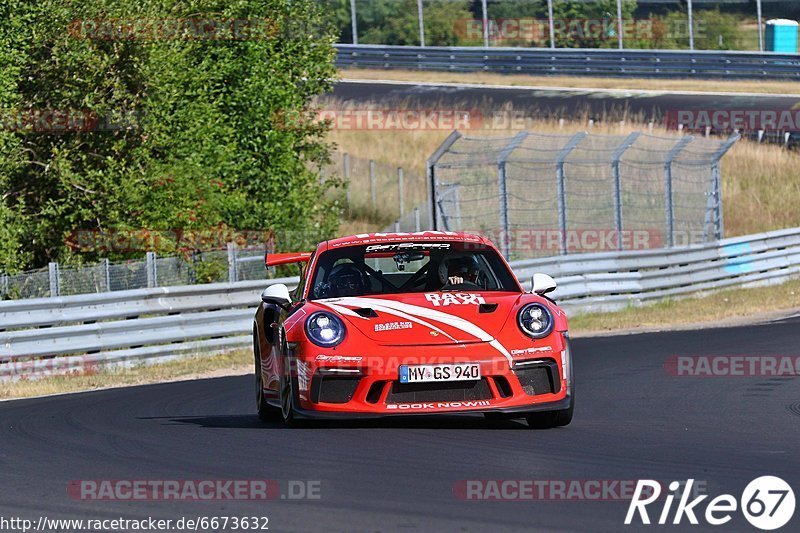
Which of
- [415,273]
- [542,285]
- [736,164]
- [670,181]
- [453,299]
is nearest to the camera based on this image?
[453,299]

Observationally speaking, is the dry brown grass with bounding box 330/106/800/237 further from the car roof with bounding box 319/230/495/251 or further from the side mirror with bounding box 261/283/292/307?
the side mirror with bounding box 261/283/292/307

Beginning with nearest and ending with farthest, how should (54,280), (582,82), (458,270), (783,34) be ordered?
(458,270), (54,280), (582,82), (783,34)

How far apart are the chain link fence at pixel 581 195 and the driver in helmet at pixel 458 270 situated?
377 inches

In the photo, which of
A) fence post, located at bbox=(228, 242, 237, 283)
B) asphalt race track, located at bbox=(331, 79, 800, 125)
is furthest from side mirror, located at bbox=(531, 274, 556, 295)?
asphalt race track, located at bbox=(331, 79, 800, 125)

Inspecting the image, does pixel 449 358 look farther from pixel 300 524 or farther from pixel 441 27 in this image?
pixel 441 27

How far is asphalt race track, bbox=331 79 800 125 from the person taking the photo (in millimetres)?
38812

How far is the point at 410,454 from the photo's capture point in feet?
24.4

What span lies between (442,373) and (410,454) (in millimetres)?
1033

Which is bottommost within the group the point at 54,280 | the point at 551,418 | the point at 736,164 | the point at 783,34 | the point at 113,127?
the point at 736,164

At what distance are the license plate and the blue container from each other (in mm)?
41121

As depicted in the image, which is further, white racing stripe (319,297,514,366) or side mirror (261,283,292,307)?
side mirror (261,283,292,307)

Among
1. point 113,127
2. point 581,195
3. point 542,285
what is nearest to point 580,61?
point 581,195

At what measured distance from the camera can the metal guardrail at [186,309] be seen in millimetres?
16031

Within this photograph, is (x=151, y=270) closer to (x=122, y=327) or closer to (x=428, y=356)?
(x=122, y=327)
